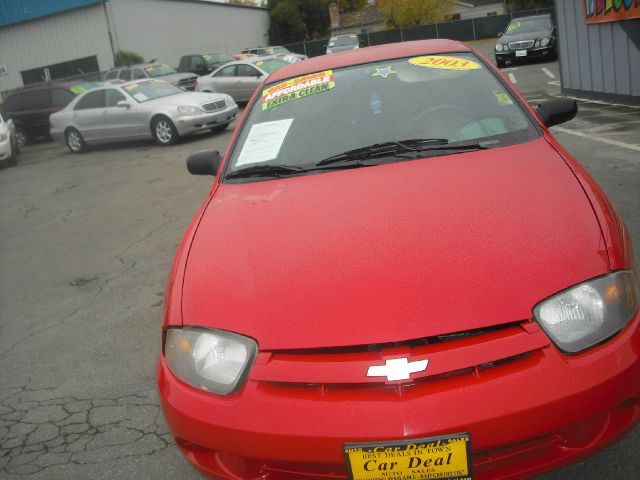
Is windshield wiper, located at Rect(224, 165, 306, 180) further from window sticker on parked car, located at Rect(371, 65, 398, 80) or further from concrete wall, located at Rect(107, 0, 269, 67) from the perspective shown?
concrete wall, located at Rect(107, 0, 269, 67)

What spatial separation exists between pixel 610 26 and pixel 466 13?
65.7 metres

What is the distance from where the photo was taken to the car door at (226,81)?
1855 centimetres

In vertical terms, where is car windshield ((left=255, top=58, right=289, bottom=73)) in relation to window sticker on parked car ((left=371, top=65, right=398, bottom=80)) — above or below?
above

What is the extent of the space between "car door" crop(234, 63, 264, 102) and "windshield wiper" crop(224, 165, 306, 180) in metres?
15.3

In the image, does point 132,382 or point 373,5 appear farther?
point 373,5

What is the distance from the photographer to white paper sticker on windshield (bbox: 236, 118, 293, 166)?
322 cm

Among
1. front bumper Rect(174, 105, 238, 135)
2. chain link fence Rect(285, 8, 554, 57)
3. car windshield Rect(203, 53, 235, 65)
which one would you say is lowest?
front bumper Rect(174, 105, 238, 135)

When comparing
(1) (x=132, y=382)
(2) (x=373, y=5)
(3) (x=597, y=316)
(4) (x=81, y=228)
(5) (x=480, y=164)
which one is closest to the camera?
(3) (x=597, y=316)

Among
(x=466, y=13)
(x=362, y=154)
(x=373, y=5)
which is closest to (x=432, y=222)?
(x=362, y=154)

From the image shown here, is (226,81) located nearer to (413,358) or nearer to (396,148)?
(396,148)

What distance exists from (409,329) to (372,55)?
2.27 metres

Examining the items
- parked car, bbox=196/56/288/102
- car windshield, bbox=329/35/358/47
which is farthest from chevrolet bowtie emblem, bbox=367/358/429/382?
car windshield, bbox=329/35/358/47

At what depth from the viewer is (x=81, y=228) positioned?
7555 mm

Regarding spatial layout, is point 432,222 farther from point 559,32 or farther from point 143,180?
point 559,32
